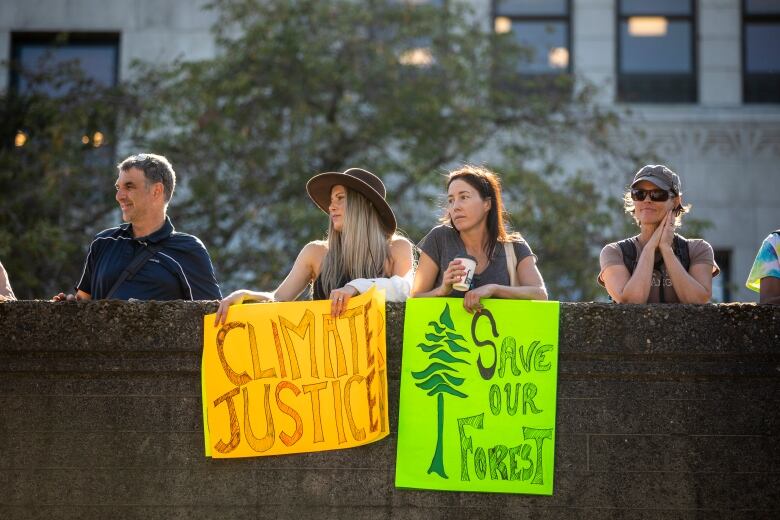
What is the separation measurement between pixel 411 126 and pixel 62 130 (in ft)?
12.5

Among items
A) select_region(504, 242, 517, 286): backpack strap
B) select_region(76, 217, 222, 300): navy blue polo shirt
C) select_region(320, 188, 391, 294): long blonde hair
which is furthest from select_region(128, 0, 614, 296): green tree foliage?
select_region(504, 242, 517, 286): backpack strap

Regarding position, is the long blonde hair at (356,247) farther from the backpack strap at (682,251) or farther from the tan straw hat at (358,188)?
the backpack strap at (682,251)

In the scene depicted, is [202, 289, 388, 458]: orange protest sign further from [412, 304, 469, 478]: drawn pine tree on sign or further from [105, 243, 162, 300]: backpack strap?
[105, 243, 162, 300]: backpack strap

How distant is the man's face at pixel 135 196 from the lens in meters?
5.92

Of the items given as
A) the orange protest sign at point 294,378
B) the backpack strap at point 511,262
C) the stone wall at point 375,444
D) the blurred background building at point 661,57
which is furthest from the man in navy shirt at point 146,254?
the blurred background building at point 661,57

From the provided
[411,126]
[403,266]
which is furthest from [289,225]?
[403,266]

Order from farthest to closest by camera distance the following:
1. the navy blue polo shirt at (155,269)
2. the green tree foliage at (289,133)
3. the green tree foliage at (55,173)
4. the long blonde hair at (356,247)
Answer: the green tree foliage at (289,133) → the green tree foliage at (55,173) → the navy blue polo shirt at (155,269) → the long blonde hair at (356,247)

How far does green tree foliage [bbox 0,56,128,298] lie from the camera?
1116cm

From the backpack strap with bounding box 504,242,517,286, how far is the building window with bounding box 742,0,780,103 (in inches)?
433

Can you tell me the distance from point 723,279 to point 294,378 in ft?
35.1

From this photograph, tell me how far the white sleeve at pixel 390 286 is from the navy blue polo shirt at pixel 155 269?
1.05 meters

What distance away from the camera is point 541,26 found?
50.2ft

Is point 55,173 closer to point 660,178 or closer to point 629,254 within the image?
point 629,254

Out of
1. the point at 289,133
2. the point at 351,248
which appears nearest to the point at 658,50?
the point at 289,133
